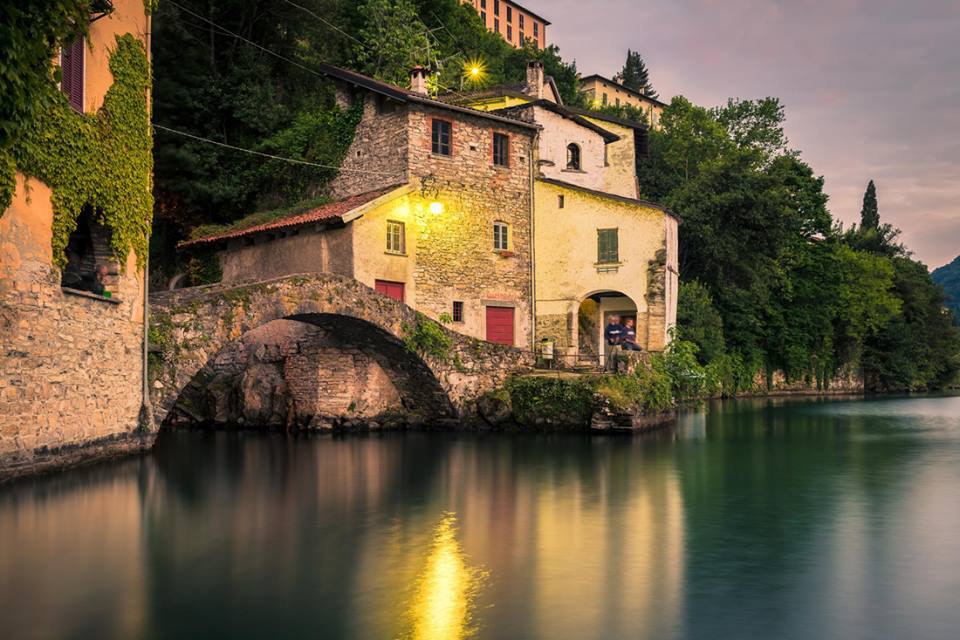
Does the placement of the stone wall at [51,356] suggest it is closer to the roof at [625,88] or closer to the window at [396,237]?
the window at [396,237]

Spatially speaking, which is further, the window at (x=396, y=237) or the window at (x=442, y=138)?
the window at (x=442, y=138)

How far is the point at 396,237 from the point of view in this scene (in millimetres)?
26641

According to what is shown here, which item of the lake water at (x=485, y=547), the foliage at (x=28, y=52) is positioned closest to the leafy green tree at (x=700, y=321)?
the lake water at (x=485, y=547)

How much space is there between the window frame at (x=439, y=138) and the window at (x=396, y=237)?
112 inches

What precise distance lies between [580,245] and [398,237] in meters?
6.59

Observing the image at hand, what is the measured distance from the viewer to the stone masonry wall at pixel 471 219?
2730 cm

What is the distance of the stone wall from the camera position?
12.8 m

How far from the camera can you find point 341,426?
80.7 feet

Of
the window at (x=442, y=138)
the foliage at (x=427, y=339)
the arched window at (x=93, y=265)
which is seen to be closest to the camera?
the arched window at (x=93, y=265)

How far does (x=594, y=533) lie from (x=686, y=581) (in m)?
2.62

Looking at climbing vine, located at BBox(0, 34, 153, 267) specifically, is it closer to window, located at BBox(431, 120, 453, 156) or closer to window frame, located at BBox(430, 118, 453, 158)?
window frame, located at BBox(430, 118, 453, 158)

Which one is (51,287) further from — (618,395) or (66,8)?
(618,395)

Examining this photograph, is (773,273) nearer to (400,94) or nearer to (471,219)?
(471,219)

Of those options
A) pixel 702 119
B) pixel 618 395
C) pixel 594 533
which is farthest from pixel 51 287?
pixel 702 119
